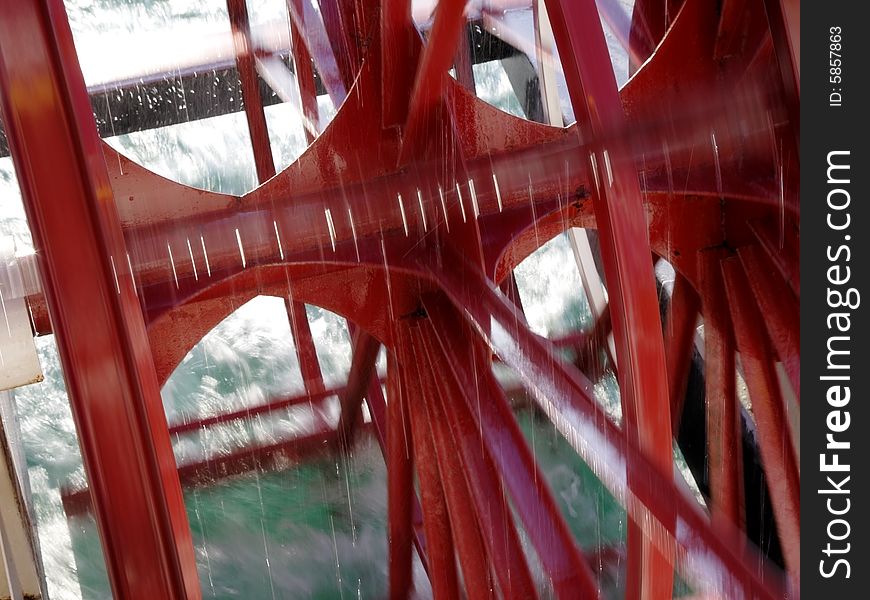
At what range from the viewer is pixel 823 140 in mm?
4387

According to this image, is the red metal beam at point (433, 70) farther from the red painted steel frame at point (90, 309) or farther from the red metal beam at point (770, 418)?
the red metal beam at point (770, 418)

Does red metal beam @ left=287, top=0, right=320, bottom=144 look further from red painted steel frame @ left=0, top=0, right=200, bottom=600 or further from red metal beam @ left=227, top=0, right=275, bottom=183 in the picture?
red painted steel frame @ left=0, top=0, right=200, bottom=600

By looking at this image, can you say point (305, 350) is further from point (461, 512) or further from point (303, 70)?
point (461, 512)

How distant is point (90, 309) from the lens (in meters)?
2.80

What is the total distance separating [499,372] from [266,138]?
4302 millimetres

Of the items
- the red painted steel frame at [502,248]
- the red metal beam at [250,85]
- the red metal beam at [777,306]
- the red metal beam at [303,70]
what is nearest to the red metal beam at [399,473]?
the red painted steel frame at [502,248]

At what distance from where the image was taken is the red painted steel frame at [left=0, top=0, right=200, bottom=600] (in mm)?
2768

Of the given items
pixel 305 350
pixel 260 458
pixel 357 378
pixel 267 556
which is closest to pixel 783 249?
pixel 357 378

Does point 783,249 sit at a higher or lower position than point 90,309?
lower

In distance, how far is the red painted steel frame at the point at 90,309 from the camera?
277 cm

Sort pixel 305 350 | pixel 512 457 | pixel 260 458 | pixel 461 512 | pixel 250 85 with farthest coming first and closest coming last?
pixel 260 458, pixel 250 85, pixel 305 350, pixel 461 512, pixel 512 457

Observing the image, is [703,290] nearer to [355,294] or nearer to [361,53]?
[355,294]

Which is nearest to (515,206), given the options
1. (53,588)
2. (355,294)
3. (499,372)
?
(355,294)

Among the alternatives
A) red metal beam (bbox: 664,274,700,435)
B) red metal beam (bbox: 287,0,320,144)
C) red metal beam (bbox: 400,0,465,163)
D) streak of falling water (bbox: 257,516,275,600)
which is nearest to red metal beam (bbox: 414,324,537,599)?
red metal beam (bbox: 400,0,465,163)
